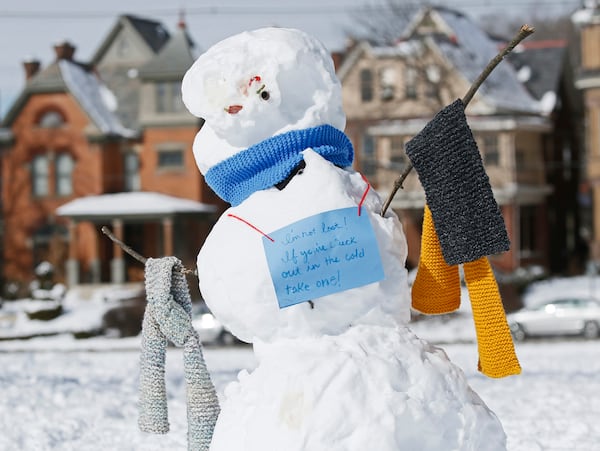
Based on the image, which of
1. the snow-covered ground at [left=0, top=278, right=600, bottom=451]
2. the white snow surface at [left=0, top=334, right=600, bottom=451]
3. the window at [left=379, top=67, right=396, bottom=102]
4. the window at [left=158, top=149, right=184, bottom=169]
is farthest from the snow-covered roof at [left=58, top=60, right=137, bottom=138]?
the white snow surface at [left=0, top=334, right=600, bottom=451]

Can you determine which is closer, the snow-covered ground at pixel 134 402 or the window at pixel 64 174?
the snow-covered ground at pixel 134 402

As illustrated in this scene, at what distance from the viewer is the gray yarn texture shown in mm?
4613

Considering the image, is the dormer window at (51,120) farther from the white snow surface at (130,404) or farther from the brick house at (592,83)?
the white snow surface at (130,404)

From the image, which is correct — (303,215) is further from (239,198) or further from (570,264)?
(570,264)

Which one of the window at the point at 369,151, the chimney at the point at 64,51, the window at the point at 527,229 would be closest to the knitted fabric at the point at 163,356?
the window at the point at 369,151

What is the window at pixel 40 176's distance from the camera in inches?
1361

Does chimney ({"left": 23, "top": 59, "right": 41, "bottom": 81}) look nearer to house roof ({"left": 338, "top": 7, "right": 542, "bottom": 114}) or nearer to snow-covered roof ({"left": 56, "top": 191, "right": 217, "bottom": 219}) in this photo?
snow-covered roof ({"left": 56, "top": 191, "right": 217, "bottom": 219})

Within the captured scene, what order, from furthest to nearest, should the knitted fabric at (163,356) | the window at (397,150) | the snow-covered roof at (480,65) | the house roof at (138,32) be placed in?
the house roof at (138,32) < the window at (397,150) < the snow-covered roof at (480,65) < the knitted fabric at (163,356)

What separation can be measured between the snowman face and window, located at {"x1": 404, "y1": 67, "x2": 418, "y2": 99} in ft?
92.7

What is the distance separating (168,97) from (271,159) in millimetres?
28676

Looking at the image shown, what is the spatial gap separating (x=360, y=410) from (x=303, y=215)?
2.85 ft

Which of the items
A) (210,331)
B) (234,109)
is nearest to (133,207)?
(210,331)

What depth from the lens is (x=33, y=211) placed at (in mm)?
34531

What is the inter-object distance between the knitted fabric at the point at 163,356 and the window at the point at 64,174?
29.5 m
